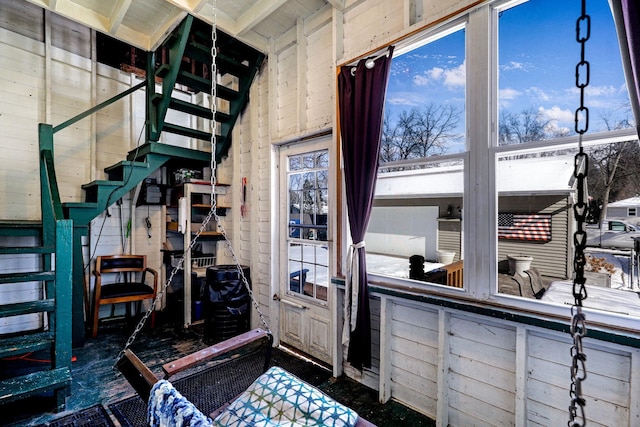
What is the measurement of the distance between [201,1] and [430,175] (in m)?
2.37

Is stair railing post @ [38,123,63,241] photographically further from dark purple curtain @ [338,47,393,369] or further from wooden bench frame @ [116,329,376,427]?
dark purple curtain @ [338,47,393,369]

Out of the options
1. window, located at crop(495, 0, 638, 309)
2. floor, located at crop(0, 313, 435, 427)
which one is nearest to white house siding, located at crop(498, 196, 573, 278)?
window, located at crop(495, 0, 638, 309)

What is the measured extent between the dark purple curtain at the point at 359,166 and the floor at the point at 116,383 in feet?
0.91

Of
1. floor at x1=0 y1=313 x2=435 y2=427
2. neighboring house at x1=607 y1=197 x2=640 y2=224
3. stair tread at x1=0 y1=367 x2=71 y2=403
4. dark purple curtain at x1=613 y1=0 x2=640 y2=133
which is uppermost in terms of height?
dark purple curtain at x1=613 y1=0 x2=640 y2=133

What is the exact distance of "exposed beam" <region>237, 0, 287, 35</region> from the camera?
8.46 ft

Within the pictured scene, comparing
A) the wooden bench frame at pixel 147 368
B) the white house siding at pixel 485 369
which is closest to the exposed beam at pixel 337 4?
the white house siding at pixel 485 369

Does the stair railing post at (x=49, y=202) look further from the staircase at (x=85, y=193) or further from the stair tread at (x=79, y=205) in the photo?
the stair tread at (x=79, y=205)

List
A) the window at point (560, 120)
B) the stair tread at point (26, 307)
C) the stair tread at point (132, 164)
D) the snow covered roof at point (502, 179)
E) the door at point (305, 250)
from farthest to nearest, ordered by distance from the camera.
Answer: the stair tread at point (132, 164)
the door at point (305, 250)
the stair tread at point (26, 307)
the snow covered roof at point (502, 179)
the window at point (560, 120)

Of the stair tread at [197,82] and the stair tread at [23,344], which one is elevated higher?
the stair tread at [197,82]

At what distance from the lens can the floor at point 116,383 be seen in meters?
2.06

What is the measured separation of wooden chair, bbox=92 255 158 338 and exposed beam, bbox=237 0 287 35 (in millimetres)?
2815

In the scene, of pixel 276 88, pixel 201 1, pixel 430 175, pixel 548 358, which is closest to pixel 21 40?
pixel 201 1

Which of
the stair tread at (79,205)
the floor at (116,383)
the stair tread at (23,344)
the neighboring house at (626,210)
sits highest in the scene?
the stair tread at (79,205)

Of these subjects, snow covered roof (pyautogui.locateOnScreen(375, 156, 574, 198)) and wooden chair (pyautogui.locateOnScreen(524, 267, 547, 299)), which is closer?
snow covered roof (pyautogui.locateOnScreen(375, 156, 574, 198))
